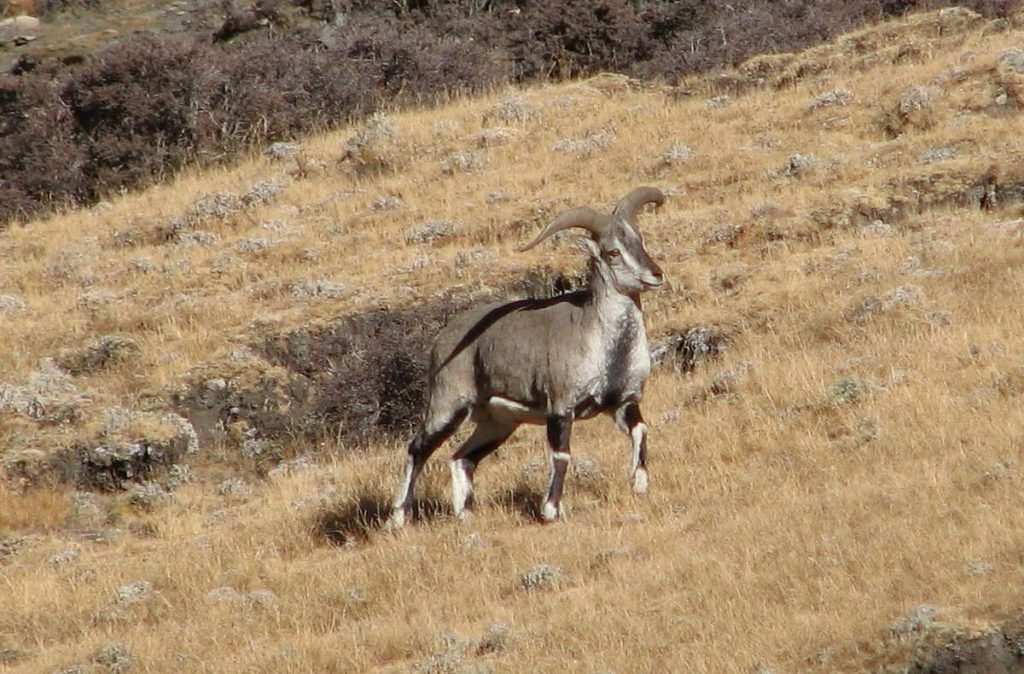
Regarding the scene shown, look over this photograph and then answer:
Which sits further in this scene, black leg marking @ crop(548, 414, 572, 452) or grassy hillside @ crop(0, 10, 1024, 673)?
black leg marking @ crop(548, 414, 572, 452)

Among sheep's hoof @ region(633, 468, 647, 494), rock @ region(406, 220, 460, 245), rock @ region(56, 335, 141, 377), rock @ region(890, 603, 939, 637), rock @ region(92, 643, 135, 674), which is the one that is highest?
rock @ region(890, 603, 939, 637)

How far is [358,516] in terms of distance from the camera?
15.4 meters

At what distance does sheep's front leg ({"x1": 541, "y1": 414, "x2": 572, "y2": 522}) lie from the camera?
1411 centimetres

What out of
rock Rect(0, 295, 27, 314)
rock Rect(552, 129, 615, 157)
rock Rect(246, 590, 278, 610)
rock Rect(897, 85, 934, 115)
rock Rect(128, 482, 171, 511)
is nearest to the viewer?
rock Rect(246, 590, 278, 610)

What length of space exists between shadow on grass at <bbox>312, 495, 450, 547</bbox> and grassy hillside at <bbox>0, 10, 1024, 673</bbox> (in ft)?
0.13

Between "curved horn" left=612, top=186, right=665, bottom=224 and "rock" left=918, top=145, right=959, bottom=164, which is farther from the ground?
"curved horn" left=612, top=186, right=665, bottom=224

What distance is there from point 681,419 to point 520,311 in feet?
7.84

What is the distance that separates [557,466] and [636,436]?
0.70 metres

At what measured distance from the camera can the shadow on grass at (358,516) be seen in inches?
595

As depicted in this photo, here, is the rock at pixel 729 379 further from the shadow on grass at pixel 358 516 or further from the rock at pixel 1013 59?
the rock at pixel 1013 59

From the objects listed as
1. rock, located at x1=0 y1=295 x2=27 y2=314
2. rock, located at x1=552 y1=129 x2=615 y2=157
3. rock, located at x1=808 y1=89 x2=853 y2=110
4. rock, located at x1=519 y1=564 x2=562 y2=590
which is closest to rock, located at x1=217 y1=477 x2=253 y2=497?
rock, located at x1=519 y1=564 x2=562 y2=590

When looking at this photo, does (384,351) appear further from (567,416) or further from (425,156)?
(425,156)

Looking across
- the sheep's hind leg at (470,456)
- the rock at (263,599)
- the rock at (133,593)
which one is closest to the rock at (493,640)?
the rock at (263,599)

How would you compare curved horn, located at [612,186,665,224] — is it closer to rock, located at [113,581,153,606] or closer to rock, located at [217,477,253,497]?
rock, located at [113,581,153,606]
